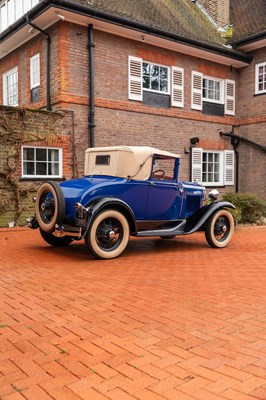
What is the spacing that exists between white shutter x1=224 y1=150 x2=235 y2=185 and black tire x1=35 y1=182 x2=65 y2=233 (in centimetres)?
1067

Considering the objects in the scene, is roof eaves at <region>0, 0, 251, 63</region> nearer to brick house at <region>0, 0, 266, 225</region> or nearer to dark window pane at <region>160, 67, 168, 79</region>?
brick house at <region>0, 0, 266, 225</region>

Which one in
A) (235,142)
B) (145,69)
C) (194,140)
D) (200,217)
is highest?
(145,69)

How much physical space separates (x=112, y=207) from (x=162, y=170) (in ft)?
5.13

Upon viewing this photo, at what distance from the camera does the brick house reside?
1173cm

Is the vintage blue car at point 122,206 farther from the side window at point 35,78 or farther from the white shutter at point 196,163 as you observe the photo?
the white shutter at point 196,163

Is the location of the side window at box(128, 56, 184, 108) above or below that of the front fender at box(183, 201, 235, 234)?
above

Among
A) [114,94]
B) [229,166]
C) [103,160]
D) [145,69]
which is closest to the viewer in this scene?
[103,160]

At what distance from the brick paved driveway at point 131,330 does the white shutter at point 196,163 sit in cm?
890

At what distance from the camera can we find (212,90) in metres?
16.0

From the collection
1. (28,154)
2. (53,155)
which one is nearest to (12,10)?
(53,155)

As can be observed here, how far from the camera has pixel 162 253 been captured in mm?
7438

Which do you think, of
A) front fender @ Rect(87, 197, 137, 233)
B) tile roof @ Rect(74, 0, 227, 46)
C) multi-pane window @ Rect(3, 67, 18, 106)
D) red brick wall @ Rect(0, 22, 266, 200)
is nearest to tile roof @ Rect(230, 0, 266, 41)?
tile roof @ Rect(74, 0, 227, 46)

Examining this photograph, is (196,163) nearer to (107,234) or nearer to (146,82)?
(146,82)

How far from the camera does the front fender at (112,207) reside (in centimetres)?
630
